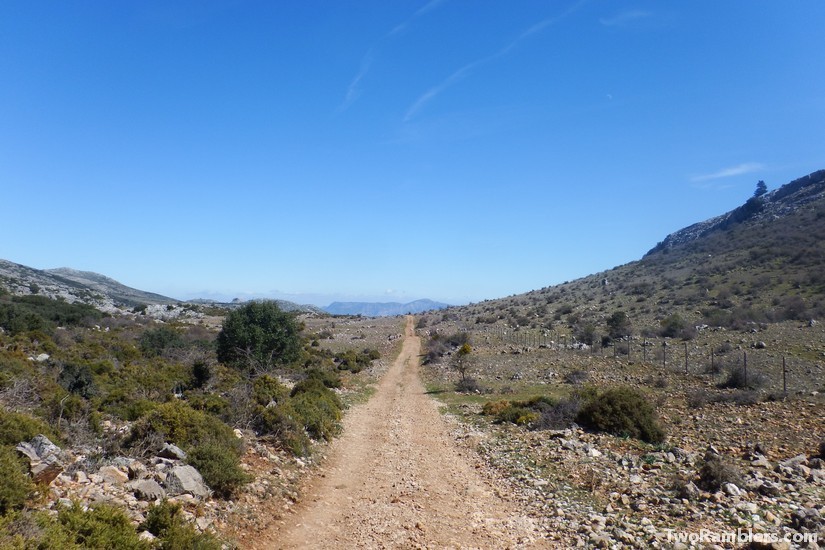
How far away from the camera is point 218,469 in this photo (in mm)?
8914

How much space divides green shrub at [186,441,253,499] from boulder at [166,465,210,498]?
0.22 m

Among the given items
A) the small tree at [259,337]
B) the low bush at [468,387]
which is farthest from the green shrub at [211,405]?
the low bush at [468,387]

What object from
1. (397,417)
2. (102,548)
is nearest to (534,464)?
(397,417)

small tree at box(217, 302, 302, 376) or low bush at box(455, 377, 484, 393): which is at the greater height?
small tree at box(217, 302, 302, 376)

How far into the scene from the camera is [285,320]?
30594 millimetres

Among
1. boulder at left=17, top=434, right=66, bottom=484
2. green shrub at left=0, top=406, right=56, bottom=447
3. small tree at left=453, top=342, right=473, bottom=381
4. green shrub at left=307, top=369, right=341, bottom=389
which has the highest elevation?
green shrub at left=0, top=406, right=56, bottom=447

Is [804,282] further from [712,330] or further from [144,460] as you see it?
[144,460]

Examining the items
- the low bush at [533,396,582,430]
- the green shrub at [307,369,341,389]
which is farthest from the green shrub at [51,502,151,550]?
the green shrub at [307,369,341,389]

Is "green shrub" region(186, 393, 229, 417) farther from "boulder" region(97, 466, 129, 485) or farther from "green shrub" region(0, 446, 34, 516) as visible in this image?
"green shrub" region(0, 446, 34, 516)

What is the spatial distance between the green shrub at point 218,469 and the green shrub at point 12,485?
3059 millimetres

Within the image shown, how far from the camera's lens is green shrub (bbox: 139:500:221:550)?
6.16 m

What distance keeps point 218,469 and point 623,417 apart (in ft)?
37.1

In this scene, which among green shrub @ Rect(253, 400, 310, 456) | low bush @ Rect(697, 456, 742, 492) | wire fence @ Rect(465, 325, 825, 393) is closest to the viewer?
low bush @ Rect(697, 456, 742, 492)

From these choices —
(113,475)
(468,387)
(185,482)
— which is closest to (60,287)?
(468,387)
